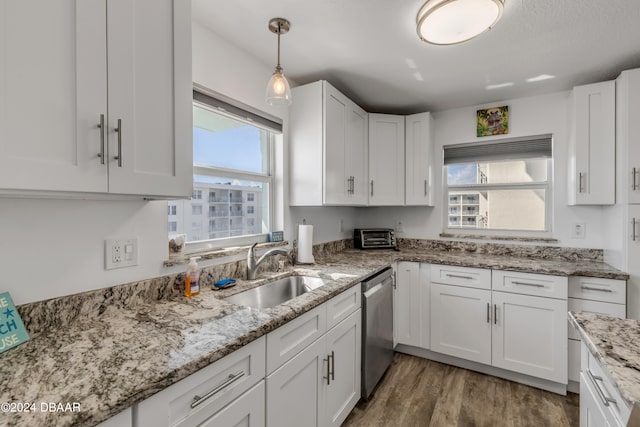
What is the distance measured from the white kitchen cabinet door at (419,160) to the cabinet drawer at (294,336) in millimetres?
1776

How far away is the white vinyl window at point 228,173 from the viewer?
1673 mm

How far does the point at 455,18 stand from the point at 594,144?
1663 millimetres

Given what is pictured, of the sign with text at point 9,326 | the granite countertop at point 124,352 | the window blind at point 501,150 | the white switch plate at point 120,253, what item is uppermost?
the window blind at point 501,150

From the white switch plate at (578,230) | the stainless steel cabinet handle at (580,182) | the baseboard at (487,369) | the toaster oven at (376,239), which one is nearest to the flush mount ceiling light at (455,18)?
the stainless steel cabinet handle at (580,182)

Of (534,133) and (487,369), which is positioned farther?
(534,133)

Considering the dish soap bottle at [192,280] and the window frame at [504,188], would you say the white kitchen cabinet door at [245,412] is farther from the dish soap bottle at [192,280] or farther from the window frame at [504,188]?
the window frame at [504,188]

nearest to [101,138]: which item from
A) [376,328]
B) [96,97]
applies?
[96,97]

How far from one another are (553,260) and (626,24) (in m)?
Answer: 1.69

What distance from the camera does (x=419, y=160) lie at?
2.84 meters

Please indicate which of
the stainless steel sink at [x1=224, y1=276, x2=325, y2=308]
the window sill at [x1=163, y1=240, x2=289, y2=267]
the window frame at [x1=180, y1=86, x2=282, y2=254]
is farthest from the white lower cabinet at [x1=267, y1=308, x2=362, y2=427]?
the window frame at [x1=180, y1=86, x2=282, y2=254]

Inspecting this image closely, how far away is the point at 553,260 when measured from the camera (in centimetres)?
243

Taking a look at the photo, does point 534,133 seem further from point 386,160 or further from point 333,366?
point 333,366

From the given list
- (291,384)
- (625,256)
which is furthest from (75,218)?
(625,256)

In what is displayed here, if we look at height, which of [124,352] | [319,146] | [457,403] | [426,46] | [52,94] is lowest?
[457,403]
